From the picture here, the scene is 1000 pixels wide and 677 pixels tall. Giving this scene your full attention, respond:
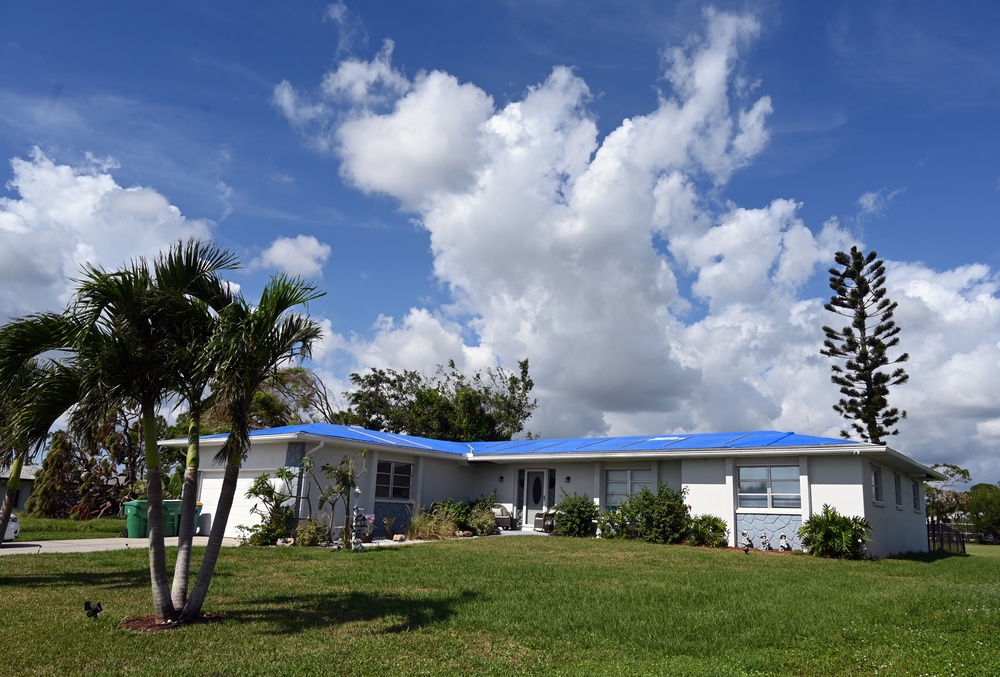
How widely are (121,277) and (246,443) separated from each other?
2.36 metres

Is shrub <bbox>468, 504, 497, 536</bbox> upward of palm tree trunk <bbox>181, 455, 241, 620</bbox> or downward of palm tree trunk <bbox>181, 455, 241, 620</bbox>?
downward

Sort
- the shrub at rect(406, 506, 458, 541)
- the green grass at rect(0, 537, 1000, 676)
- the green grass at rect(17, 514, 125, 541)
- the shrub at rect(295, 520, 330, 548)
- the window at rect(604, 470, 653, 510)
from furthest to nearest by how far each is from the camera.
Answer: the window at rect(604, 470, 653, 510), the shrub at rect(406, 506, 458, 541), the green grass at rect(17, 514, 125, 541), the shrub at rect(295, 520, 330, 548), the green grass at rect(0, 537, 1000, 676)

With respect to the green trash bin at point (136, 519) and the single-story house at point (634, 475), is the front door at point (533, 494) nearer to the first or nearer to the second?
the single-story house at point (634, 475)

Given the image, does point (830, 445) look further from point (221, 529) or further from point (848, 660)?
point (221, 529)

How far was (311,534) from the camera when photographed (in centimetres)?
1809

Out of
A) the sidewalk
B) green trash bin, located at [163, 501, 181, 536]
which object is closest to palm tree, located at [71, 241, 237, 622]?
the sidewalk

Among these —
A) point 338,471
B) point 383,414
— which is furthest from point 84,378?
point 383,414

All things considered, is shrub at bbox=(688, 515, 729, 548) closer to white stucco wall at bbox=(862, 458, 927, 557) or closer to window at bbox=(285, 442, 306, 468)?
white stucco wall at bbox=(862, 458, 927, 557)

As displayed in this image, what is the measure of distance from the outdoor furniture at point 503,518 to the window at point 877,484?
37.2 feet

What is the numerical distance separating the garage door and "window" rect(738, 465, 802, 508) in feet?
45.7

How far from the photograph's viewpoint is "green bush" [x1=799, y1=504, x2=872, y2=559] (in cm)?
1783

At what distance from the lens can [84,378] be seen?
7984 mm

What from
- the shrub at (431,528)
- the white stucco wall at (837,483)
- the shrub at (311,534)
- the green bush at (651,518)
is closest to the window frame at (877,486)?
the white stucco wall at (837,483)

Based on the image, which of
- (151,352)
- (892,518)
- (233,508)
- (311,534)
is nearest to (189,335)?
(151,352)
